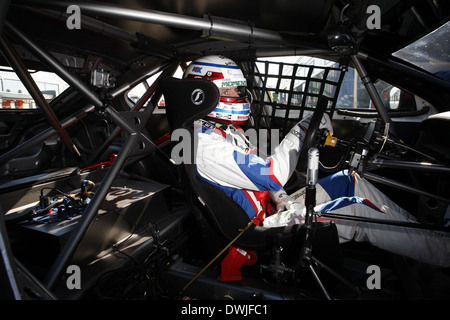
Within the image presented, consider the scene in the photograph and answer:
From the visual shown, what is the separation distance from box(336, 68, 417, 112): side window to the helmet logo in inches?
67.4

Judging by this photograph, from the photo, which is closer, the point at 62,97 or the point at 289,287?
the point at 289,287

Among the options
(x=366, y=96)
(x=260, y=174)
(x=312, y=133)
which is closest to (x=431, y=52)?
(x=366, y=96)

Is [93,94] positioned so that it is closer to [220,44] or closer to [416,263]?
[220,44]

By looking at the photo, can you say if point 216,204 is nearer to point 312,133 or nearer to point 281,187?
point 281,187

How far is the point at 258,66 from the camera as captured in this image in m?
2.16

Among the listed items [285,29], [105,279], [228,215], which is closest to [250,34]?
[285,29]

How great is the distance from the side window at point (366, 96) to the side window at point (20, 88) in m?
2.76

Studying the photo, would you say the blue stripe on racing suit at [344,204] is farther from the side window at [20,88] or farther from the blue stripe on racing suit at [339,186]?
the side window at [20,88]

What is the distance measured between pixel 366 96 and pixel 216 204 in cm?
194

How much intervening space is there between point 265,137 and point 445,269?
1.51 metres

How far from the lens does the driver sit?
1.46m

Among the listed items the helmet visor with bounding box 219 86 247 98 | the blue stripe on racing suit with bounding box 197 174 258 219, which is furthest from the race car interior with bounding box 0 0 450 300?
the helmet visor with bounding box 219 86 247 98

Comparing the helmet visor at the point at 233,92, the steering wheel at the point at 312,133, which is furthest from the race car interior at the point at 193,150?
the helmet visor at the point at 233,92

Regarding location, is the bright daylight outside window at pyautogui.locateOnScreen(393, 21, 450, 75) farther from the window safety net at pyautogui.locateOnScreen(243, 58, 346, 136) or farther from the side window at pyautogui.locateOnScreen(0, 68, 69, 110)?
the side window at pyautogui.locateOnScreen(0, 68, 69, 110)
